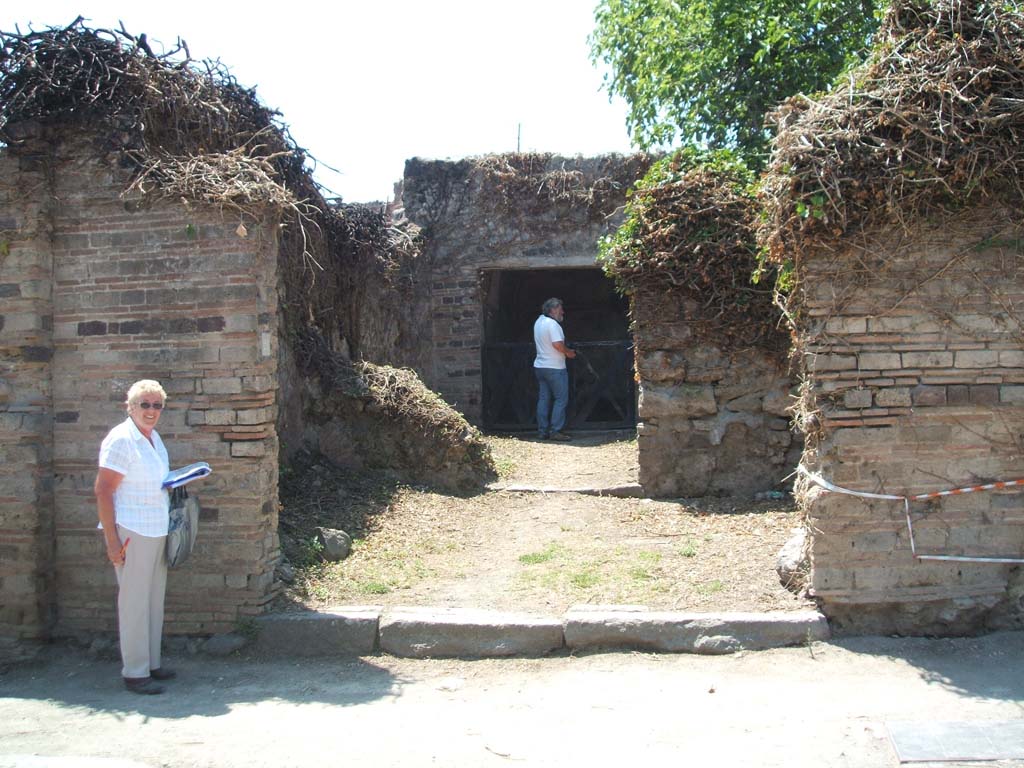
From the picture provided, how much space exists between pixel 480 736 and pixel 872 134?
12.3ft

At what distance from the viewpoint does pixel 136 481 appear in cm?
475

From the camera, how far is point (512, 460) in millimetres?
9344

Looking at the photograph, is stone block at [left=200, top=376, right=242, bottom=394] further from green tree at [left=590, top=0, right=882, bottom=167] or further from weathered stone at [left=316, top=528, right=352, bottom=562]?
green tree at [left=590, top=0, right=882, bottom=167]

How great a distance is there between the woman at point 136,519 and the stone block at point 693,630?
232cm

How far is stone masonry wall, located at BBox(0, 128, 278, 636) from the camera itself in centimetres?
548

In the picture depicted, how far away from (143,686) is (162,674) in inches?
6.5

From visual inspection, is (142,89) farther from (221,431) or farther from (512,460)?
(512,460)

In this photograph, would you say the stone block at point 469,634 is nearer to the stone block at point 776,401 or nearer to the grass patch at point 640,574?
the grass patch at point 640,574

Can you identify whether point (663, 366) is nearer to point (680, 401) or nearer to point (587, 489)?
point (680, 401)

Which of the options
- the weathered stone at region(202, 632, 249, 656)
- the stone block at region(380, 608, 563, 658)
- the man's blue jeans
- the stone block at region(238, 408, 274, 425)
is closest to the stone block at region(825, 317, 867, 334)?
the stone block at region(380, 608, 563, 658)

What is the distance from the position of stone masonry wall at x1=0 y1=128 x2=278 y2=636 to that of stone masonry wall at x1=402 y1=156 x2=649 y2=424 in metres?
5.96

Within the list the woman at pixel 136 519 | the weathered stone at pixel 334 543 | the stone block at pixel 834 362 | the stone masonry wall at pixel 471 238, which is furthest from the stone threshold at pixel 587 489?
the woman at pixel 136 519

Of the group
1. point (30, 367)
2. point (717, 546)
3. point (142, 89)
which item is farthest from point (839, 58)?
point (30, 367)

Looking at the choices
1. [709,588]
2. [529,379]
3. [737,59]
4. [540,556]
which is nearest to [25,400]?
[540,556]
